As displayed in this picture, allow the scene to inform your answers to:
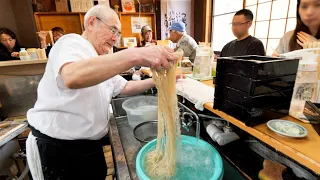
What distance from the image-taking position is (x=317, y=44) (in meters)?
0.81

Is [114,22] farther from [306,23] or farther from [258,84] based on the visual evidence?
[306,23]

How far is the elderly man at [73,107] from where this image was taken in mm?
859

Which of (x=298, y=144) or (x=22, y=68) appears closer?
(x=298, y=144)

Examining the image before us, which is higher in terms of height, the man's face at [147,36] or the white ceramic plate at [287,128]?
the man's face at [147,36]

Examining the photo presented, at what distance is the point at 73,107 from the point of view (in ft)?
3.62

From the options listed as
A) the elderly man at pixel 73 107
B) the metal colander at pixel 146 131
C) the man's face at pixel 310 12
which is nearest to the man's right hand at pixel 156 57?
the elderly man at pixel 73 107

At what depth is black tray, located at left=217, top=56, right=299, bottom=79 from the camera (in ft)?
2.12

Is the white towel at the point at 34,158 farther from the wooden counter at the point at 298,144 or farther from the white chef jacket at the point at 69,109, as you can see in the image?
the wooden counter at the point at 298,144

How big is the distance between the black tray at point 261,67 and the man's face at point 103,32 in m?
0.71

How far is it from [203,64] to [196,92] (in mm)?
431

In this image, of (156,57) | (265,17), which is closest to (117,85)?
(156,57)

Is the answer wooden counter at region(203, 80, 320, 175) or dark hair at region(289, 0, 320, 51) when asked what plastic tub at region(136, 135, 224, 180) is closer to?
wooden counter at region(203, 80, 320, 175)

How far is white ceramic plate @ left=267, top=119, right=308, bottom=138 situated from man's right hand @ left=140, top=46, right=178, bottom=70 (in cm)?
49

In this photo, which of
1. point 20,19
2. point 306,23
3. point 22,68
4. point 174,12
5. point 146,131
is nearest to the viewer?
point 146,131
